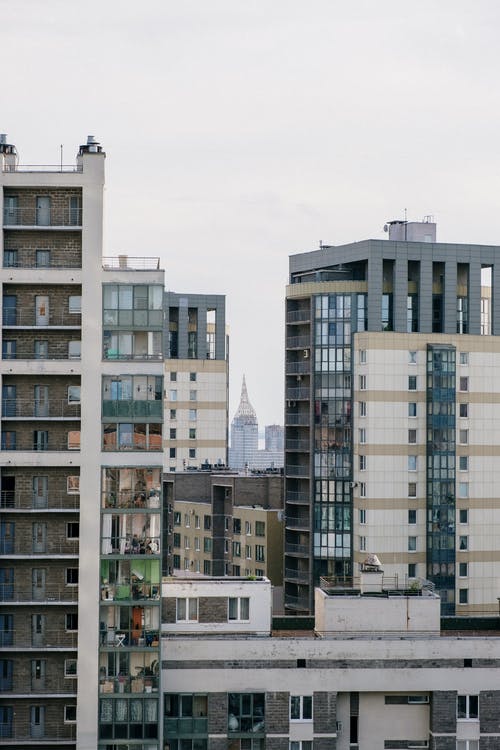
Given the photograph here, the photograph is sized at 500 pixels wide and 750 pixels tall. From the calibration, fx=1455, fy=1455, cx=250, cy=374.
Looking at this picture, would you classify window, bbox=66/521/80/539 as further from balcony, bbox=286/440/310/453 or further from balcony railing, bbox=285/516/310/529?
balcony, bbox=286/440/310/453

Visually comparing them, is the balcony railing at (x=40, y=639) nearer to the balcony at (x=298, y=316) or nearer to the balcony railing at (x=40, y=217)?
the balcony railing at (x=40, y=217)

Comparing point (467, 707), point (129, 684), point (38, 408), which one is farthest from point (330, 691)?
point (38, 408)

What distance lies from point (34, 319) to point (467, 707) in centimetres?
3164

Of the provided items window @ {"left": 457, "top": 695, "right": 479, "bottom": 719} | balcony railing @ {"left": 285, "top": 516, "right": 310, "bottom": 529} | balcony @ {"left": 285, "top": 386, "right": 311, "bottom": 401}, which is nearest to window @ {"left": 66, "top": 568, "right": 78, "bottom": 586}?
window @ {"left": 457, "top": 695, "right": 479, "bottom": 719}

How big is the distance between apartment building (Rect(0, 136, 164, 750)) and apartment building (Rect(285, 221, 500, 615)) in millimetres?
51478

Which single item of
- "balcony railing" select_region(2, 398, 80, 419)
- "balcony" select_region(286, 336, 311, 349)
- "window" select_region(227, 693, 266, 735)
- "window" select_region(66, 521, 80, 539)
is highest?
"balcony" select_region(286, 336, 311, 349)

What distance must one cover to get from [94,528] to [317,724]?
16438 millimetres

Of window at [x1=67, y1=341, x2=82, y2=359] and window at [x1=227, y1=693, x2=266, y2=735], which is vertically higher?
window at [x1=67, y1=341, x2=82, y2=359]

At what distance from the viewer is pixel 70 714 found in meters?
75.6

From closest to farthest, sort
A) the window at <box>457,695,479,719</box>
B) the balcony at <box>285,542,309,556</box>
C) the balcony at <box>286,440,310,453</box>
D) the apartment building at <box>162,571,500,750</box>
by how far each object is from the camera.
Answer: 1. the apartment building at <box>162,571,500,750</box>
2. the window at <box>457,695,479,719</box>
3. the balcony at <box>285,542,309,556</box>
4. the balcony at <box>286,440,310,453</box>

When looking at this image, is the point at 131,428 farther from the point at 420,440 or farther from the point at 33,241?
the point at 420,440

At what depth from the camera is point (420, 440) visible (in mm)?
128125

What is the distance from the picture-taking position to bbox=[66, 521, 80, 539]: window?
76.2 metres

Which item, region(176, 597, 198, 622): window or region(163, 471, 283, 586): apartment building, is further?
region(163, 471, 283, 586): apartment building
